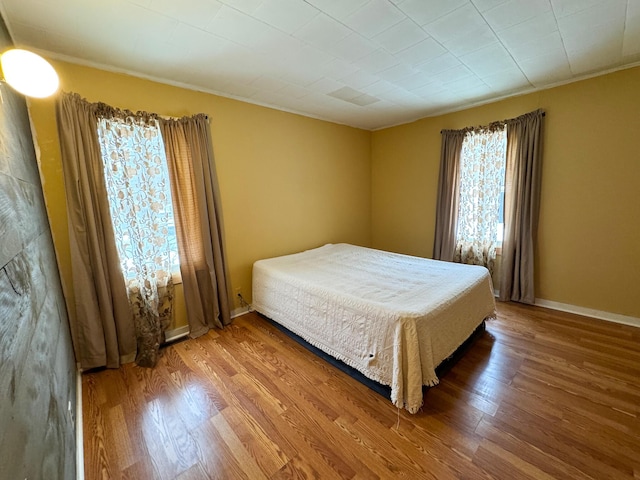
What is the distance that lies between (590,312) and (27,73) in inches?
193

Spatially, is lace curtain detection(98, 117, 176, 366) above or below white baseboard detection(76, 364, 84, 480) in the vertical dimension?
above

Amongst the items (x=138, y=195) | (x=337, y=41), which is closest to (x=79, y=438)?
(x=138, y=195)

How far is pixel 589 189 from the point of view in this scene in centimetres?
265

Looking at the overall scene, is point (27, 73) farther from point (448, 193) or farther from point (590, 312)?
point (590, 312)

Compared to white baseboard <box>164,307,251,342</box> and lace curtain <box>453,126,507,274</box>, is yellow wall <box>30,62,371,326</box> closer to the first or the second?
white baseboard <box>164,307,251,342</box>

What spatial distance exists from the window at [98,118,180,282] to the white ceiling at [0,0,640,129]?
0.53 metres

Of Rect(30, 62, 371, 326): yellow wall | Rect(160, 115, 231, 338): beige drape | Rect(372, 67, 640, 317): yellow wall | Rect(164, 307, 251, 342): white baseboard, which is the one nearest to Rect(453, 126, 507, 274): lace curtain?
Rect(372, 67, 640, 317): yellow wall

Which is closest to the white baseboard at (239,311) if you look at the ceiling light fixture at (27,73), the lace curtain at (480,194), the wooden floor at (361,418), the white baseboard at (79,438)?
the wooden floor at (361,418)

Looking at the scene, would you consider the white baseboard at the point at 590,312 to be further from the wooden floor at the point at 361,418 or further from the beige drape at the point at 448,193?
the beige drape at the point at 448,193

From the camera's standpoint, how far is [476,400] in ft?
5.67

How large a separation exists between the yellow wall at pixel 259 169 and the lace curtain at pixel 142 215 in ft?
0.82

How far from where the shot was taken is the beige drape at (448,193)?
11.2 ft

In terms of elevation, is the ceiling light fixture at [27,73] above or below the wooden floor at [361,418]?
above

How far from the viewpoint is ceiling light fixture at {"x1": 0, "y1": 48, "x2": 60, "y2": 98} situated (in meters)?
1.31
